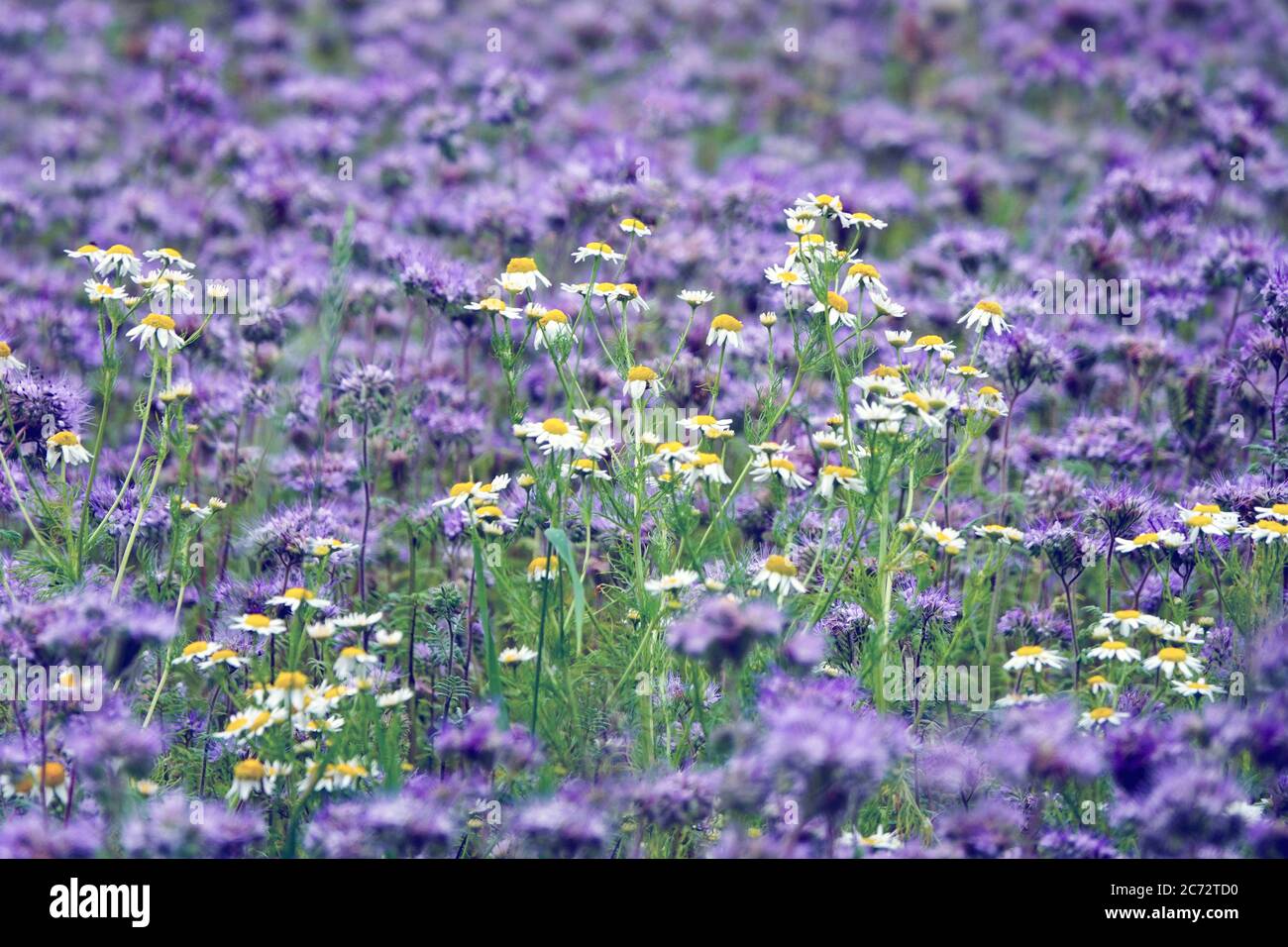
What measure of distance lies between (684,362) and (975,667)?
184 cm

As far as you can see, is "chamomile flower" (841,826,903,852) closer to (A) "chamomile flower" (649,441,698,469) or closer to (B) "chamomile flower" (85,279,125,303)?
(A) "chamomile flower" (649,441,698,469)

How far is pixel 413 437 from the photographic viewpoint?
5.90 metres

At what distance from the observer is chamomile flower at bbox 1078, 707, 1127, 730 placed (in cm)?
421

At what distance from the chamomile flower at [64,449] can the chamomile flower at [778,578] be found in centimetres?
238

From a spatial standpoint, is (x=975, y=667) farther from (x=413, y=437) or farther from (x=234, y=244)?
(x=234, y=244)

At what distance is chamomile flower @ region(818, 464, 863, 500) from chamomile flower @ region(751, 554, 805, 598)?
27 centimetres

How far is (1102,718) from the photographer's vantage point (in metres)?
4.21

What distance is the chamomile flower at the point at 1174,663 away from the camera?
4.46m

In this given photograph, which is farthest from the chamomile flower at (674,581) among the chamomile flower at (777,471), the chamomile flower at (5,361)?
the chamomile flower at (5,361)

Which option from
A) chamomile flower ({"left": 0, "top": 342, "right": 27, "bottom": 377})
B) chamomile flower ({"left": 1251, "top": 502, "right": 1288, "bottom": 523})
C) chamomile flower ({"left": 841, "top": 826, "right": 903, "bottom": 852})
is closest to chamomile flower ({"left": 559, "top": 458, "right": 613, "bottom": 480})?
chamomile flower ({"left": 841, "top": 826, "right": 903, "bottom": 852})

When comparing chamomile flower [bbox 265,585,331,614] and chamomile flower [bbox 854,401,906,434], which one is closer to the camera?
chamomile flower [bbox 854,401,906,434]

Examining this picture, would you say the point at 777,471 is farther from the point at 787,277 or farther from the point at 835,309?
the point at 787,277
